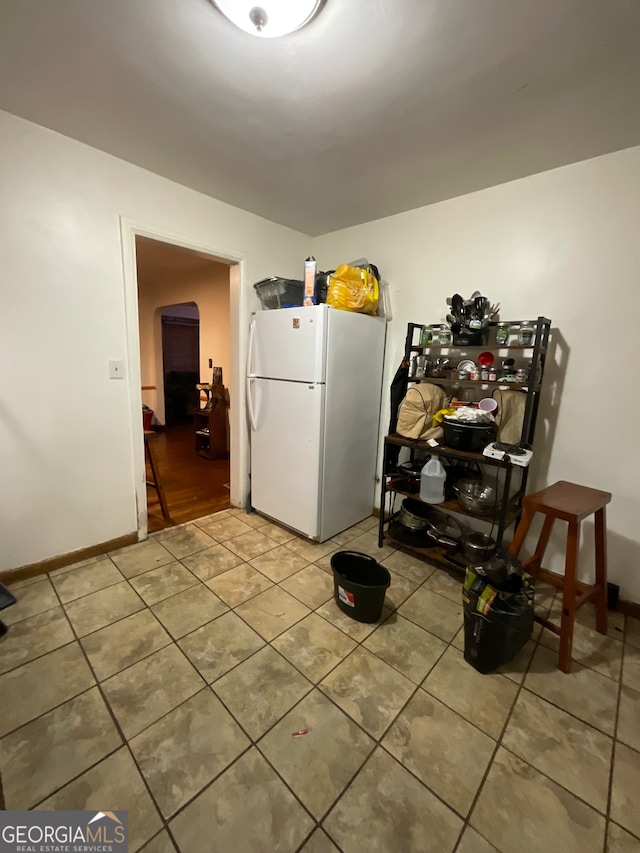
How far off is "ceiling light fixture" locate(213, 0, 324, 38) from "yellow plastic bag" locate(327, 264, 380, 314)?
1218 mm

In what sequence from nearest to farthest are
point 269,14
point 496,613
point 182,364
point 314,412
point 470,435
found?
1. point 269,14
2. point 496,613
3. point 470,435
4. point 314,412
5. point 182,364

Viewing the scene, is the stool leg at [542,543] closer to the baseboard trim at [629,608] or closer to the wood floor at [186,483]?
the baseboard trim at [629,608]

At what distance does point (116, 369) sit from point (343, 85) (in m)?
1.81

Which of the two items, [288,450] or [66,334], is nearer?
[66,334]

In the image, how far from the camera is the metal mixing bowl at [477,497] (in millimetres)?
1847

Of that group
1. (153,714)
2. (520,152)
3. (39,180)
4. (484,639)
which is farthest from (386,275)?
(153,714)

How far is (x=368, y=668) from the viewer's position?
1396mm

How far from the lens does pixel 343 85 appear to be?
131cm

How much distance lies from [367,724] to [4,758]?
116cm

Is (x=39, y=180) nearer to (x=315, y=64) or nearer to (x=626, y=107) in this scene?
(x=315, y=64)

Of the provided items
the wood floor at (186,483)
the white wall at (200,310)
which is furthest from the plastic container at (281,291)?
the wood floor at (186,483)

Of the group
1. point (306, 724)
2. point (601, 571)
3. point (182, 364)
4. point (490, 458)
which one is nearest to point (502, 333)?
point (490, 458)

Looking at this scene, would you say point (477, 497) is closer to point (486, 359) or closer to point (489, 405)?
point (489, 405)

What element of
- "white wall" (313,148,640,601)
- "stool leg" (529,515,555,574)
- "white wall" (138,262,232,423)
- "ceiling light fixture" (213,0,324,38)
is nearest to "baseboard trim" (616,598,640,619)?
"white wall" (313,148,640,601)
